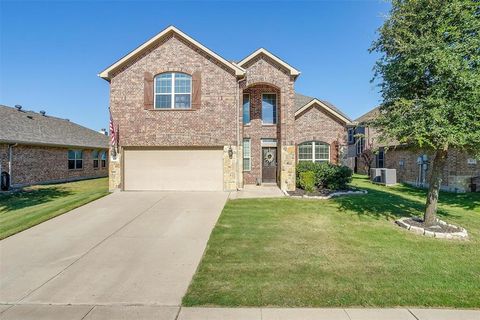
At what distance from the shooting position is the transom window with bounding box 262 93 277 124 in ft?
55.2

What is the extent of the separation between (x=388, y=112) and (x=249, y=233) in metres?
5.57

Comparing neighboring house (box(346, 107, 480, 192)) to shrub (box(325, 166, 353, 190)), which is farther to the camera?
neighboring house (box(346, 107, 480, 192))

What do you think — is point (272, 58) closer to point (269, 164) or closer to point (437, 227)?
point (269, 164)

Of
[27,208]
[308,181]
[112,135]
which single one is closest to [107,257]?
[27,208]

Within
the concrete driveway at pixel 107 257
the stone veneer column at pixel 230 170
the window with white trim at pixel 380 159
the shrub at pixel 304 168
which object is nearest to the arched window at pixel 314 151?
the shrub at pixel 304 168

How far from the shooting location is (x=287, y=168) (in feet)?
48.8

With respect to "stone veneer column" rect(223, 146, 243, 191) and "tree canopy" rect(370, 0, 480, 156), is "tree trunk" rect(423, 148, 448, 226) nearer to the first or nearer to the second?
"tree canopy" rect(370, 0, 480, 156)

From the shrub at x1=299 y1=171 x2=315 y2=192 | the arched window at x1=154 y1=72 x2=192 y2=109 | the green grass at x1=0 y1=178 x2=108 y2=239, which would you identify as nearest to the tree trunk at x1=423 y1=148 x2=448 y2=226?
the shrub at x1=299 y1=171 x2=315 y2=192

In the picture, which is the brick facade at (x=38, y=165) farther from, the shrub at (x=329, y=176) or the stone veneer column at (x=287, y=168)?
the shrub at (x=329, y=176)

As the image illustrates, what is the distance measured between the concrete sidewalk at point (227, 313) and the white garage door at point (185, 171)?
10030mm

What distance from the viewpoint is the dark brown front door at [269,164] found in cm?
1680

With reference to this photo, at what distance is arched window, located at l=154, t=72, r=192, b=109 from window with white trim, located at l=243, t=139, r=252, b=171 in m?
4.57

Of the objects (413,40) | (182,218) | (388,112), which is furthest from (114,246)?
(413,40)

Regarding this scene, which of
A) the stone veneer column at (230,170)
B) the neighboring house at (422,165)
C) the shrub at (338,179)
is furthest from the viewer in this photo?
the neighboring house at (422,165)
